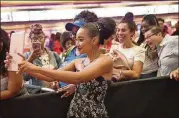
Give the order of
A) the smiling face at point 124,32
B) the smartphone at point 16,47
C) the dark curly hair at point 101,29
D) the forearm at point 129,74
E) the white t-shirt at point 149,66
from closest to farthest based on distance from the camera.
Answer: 1. the smartphone at point 16,47
2. the dark curly hair at point 101,29
3. the forearm at point 129,74
4. the smiling face at point 124,32
5. the white t-shirt at point 149,66

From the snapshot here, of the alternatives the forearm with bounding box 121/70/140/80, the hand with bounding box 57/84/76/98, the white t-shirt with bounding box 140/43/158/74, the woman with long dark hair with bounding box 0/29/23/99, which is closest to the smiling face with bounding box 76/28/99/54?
the hand with bounding box 57/84/76/98


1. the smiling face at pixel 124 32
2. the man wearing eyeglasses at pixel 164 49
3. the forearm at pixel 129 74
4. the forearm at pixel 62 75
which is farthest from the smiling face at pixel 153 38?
the forearm at pixel 62 75

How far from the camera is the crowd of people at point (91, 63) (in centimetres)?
202

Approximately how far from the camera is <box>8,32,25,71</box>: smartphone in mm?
1786

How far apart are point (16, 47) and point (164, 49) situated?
183 cm

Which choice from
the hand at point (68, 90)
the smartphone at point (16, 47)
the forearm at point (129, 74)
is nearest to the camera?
the smartphone at point (16, 47)

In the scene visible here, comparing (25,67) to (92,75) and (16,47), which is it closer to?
(16,47)

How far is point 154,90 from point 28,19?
13.8ft

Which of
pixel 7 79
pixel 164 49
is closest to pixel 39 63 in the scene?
pixel 7 79

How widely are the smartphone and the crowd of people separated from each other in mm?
29

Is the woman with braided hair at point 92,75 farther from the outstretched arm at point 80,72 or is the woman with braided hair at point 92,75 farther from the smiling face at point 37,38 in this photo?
the smiling face at point 37,38

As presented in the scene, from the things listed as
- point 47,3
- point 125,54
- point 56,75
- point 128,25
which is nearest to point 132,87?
point 125,54

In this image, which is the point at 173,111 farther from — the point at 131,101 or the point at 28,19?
the point at 28,19

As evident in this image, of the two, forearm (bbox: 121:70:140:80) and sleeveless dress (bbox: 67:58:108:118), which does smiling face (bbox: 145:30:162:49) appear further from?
Result: sleeveless dress (bbox: 67:58:108:118)
